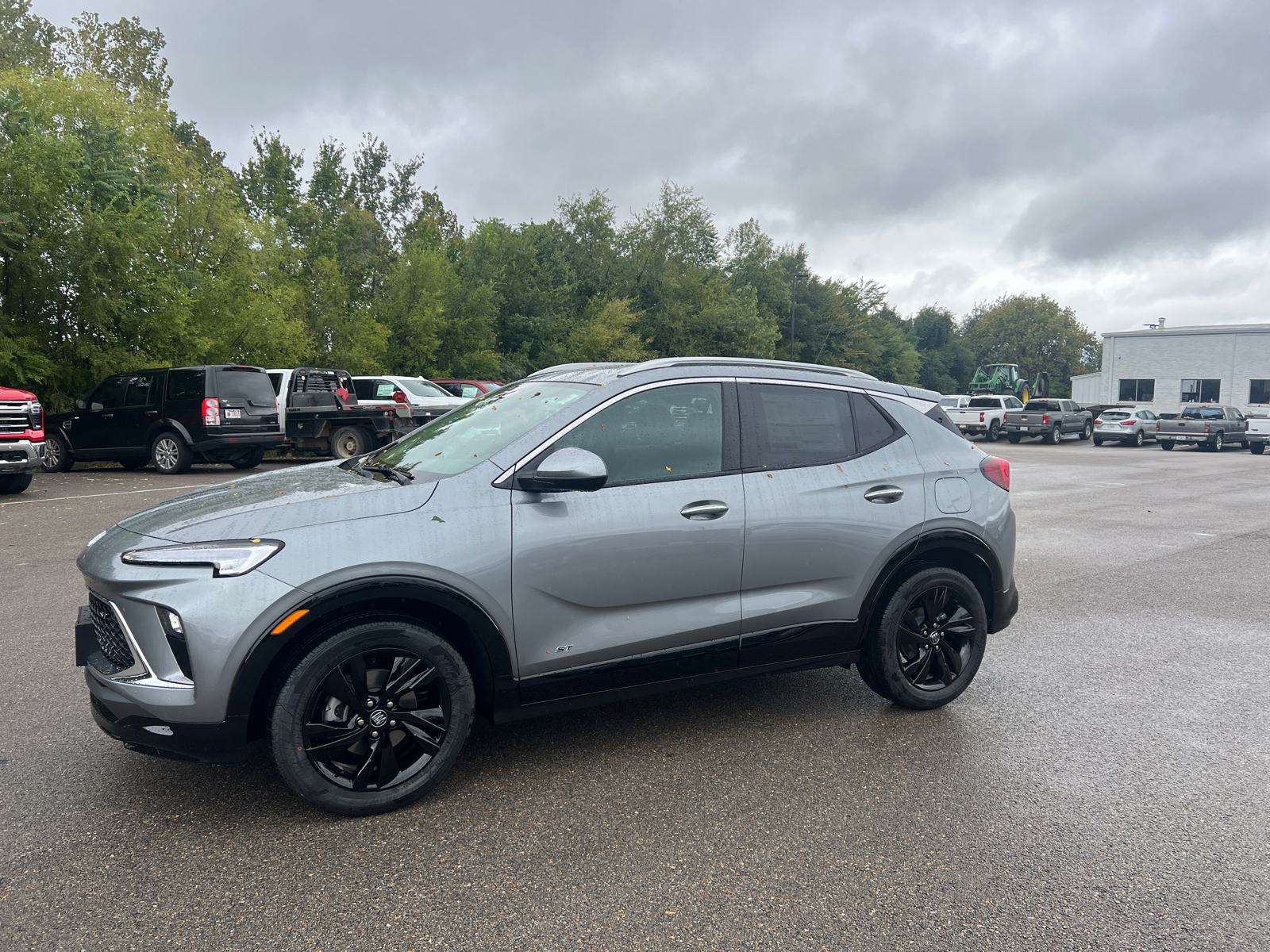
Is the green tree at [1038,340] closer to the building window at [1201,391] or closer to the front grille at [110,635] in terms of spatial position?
the building window at [1201,391]

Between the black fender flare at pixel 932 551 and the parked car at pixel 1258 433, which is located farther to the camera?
the parked car at pixel 1258 433

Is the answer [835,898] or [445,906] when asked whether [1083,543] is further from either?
[445,906]

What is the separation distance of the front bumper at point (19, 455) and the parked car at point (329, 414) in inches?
212

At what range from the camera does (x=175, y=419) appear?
15.4m

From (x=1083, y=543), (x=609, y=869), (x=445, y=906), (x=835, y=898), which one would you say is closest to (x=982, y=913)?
(x=835, y=898)

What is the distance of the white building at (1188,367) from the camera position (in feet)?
178

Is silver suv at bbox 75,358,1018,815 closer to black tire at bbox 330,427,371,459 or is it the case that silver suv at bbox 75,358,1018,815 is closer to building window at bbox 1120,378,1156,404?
black tire at bbox 330,427,371,459

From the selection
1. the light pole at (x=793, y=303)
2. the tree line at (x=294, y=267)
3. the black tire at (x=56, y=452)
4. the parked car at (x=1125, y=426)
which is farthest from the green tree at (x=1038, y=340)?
the black tire at (x=56, y=452)

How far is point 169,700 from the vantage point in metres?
2.96

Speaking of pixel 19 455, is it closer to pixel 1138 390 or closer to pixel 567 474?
pixel 567 474

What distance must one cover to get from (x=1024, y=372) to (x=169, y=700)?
345 ft

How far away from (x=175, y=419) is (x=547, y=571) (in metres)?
14.4

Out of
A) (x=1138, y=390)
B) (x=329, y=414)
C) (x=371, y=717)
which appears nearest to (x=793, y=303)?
(x=1138, y=390)

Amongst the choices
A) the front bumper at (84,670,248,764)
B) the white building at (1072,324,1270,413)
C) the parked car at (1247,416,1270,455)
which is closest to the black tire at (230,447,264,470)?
the front bumper at (84,670,248,764)
